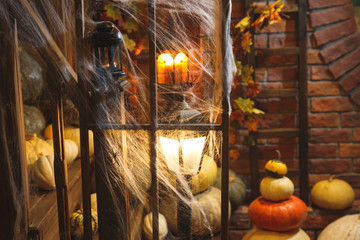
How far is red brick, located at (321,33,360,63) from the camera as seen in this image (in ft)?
5.79

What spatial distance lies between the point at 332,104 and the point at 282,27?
55cm

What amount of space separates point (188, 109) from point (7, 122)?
16.8 inches

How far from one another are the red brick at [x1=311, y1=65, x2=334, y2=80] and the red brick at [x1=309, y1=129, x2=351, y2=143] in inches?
12.4

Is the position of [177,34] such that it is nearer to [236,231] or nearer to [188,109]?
[188,109]

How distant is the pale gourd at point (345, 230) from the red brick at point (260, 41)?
1.04m

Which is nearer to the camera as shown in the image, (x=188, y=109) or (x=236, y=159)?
(x=188, y=109)

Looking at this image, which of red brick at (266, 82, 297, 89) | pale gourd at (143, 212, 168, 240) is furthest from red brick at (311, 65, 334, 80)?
pale gourd at (143, 212, 168, 240)

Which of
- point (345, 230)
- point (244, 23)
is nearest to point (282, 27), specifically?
point (244, 23)

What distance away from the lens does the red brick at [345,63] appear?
1.78 m

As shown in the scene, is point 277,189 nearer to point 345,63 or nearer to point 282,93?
point 282,93

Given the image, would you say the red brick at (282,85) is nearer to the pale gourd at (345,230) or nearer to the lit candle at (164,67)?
the pale gourd at (345,230)

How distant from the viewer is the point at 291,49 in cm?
177

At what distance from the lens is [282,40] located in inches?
71.6

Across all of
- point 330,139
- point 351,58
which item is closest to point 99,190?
point 330,139
